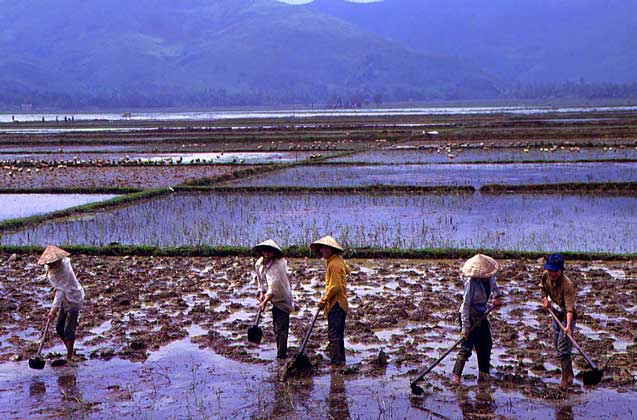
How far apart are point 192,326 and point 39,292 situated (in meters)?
2.82

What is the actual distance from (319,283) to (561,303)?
14.1ft

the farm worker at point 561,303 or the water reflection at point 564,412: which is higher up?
the farm worker at point 561,303

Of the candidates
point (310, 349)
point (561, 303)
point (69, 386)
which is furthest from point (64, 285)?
point (561, 303)

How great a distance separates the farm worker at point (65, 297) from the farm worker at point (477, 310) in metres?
3.56

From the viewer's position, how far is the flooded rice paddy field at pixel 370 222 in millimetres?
12703

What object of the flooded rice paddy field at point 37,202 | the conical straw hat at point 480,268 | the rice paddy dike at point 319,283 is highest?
the conical straw hat at point 480,268

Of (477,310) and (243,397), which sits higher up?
(477,310)

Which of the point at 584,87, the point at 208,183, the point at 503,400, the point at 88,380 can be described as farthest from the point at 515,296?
the point at 584,87

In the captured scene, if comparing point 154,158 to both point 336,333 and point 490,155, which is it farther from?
point 336,333

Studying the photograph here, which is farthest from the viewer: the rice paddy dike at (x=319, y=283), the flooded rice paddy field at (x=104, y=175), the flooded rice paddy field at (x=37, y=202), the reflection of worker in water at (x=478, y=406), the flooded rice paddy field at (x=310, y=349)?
the flooded rice paddy field at (x=104, y=175)

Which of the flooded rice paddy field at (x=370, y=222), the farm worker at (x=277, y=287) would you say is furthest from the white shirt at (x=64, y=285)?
the flooded rice paddy field at (x=370, y=222)

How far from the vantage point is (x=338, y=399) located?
20.6 ft

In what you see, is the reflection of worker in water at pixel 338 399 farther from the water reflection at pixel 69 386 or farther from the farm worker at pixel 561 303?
the water reflection at pixel 69 386

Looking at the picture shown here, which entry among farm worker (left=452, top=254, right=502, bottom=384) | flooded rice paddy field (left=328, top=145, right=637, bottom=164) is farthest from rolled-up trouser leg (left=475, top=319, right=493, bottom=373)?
flooded rice paddy field (left=328, top=145, right=637, bottom=164)
